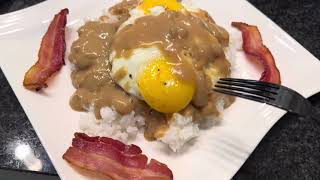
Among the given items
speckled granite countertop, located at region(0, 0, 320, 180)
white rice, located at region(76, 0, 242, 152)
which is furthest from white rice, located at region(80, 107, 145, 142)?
speckled granite countertop, located at region(0, 0, 320, 180)

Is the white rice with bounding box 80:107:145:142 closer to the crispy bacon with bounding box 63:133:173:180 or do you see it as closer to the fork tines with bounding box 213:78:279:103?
the crispy bacon with bounding box 63:133:173:180

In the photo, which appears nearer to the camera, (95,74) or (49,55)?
(95,74)

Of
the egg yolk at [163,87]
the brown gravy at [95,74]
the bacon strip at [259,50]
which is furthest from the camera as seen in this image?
the bacon strip at [259,50]

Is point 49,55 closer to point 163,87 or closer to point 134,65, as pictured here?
point 134,65

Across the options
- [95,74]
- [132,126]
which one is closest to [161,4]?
[95,74]

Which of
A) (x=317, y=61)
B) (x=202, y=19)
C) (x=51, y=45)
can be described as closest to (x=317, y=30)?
(x=317, y=61)

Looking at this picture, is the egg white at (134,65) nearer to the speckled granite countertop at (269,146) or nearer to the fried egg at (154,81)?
the fried egg at (154,81)

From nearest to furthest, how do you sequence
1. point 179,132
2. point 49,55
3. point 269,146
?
point 179,132 < point 269,146 < point 49,55

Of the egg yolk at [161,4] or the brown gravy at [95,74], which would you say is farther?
the egg yolk at [161,4]

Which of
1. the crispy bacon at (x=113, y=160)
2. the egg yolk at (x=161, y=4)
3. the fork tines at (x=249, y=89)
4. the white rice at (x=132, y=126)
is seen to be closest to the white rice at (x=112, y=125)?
the white rice at (x=132, y=126)
